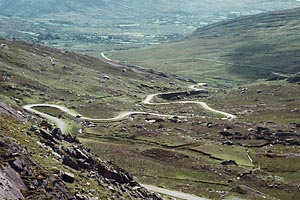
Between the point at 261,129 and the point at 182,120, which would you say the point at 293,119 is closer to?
the point at 261,129

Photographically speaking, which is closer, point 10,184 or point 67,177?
point 10,184

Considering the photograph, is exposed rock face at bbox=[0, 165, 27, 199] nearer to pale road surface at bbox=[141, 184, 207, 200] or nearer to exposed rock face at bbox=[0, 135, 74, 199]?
exposed rock face at bbox=[0, 135, 74, 199]

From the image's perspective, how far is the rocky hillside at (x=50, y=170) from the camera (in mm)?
48719

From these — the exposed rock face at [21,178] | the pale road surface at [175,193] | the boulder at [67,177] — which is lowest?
the pale road surface at [175,193]

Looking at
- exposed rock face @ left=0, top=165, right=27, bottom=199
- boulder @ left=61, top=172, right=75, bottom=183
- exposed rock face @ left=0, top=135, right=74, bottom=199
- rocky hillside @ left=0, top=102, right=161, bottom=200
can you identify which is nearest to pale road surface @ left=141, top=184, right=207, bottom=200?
rocky hillside @ left=0, top=102, right=161, bottom=200

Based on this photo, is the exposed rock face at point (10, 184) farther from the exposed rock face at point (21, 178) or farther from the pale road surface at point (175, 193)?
the pale road surface at point (175, 193)

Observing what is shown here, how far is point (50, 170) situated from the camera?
53.9 metres

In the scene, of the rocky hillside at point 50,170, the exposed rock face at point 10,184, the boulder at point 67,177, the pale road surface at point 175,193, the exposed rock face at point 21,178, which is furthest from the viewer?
the pale road surface at point 175,193

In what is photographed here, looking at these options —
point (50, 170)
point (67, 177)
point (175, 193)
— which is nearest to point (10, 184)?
point (50, 170)

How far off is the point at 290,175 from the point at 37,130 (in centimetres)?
7207

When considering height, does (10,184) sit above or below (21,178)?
above

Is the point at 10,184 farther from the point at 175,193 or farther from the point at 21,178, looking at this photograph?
the point at 175,193

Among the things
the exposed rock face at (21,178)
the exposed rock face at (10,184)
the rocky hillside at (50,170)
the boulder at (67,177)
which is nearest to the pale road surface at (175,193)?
the rocky hillside at (50,170)

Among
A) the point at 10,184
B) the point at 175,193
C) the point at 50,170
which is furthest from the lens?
the point at 175,193
